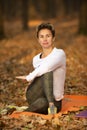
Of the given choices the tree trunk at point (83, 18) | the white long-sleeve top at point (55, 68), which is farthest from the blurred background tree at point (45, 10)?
the white long-sleeve top at point (55, 68)

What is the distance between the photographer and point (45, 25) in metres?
6.37

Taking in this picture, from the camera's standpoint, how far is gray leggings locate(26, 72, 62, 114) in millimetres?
6164

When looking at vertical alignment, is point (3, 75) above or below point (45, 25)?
below

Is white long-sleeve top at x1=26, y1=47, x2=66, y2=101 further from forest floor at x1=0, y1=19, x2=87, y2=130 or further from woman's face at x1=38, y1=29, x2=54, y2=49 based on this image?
forest floor at x1=0, y1=19, x2=87, y2=130

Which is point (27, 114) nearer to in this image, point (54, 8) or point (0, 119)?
point (0, 119)

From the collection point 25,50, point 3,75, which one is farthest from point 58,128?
point 25,50

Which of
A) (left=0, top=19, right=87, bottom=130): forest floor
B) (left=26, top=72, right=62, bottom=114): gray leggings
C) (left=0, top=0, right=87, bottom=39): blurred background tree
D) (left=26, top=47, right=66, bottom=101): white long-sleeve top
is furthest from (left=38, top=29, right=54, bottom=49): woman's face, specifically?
(left=0, top=0, right=87, bottom=39): blurred background tree

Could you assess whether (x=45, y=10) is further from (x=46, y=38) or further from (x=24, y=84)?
(x=46, y=38)

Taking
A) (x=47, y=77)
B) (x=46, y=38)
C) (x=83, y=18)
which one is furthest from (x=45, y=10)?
(x=47, y=77)

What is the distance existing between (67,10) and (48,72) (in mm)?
48210

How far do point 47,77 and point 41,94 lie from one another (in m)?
0.38

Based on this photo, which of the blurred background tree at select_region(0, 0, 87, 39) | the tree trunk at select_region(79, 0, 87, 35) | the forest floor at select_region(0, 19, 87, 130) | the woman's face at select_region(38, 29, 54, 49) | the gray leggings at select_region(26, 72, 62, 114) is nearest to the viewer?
the forest floor at select_region(0, 19, 87, 130)

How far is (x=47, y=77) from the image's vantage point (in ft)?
20.2

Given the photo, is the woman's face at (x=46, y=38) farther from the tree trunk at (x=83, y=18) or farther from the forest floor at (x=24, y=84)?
the tree trunk at (x=83, y=18)
